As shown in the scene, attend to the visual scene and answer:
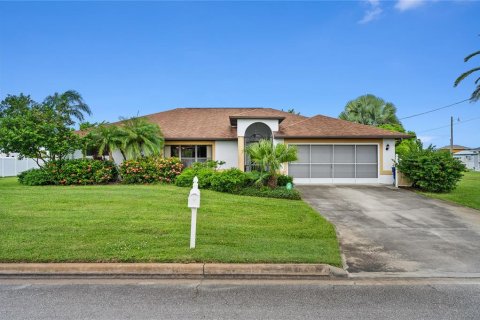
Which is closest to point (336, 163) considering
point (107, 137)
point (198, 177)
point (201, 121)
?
point (198, 177)

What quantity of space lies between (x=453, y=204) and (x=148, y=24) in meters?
19.2

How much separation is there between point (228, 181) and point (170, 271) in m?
7.13

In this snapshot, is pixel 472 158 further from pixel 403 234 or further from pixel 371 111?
pixel 403 234

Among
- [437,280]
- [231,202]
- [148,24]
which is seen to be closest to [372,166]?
[231,202]

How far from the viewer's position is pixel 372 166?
16.1 meters

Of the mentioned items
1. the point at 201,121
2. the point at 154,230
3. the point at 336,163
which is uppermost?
the point at 201,121

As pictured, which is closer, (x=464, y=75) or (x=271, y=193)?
(x=271, y=193)

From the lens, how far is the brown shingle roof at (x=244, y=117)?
15.6 metres

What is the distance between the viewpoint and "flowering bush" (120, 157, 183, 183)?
13.6m

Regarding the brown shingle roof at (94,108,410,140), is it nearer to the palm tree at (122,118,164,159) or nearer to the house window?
the house window

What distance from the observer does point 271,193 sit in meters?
10.9

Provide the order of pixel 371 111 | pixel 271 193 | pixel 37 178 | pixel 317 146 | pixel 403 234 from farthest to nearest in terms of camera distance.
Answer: pixel 371 111 → pixel 317 146 → pixel 37 178 → pixel 271 193 → pixel 403 234

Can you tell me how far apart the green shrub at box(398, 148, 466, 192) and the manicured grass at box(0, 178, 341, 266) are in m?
8.09

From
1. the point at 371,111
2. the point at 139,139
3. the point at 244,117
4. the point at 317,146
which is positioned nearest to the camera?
the point at 139,139
